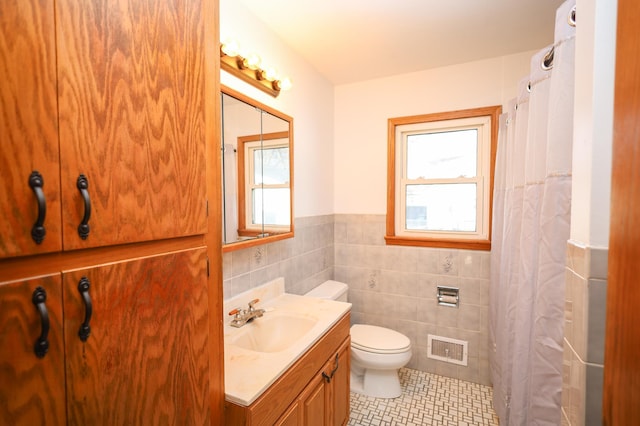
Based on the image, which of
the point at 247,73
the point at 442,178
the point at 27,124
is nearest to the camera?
the point at 27,124

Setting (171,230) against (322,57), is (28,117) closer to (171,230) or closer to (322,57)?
(171,230)

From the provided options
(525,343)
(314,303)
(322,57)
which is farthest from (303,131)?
(525,343)

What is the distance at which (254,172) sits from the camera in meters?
1.78

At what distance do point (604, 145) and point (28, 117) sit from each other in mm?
1170

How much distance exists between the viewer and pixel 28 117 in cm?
50

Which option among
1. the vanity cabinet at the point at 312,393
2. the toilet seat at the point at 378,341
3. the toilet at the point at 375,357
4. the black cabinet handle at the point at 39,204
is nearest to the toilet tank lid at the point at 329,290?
the toilet at the point at 375,357

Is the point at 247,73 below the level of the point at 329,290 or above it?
above

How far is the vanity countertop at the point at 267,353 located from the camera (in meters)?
1.06

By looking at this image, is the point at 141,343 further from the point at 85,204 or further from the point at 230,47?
the point at 230,47

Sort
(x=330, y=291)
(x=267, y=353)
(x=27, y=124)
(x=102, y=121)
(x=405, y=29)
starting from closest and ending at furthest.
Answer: (x=27, y=124) < (x=102, y=121) < (x=267, y=353) < (x=405, y=29) < (x=330, y=291)

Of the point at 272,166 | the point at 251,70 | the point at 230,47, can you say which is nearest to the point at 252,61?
the point at 251,70

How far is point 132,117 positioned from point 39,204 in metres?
0.25

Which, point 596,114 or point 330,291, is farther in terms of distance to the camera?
point 330,291

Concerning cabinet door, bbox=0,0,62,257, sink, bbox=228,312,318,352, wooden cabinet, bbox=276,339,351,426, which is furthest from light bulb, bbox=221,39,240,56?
wooden cabinet, bbox=276,339,351,426
